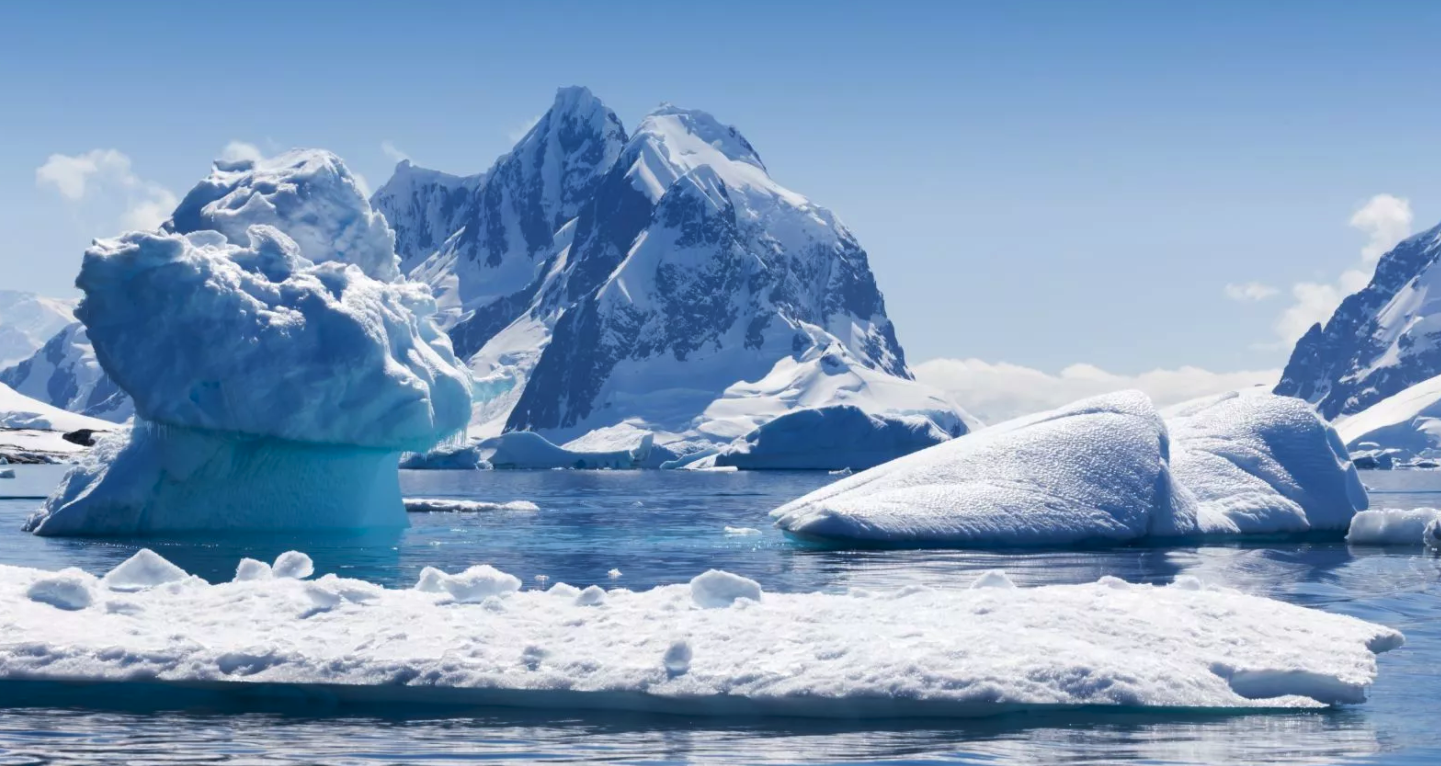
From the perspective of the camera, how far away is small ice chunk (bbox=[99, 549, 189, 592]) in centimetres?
1532

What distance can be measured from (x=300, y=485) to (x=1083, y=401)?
17770 millimetres

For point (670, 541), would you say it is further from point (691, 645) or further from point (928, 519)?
point (691, 645)

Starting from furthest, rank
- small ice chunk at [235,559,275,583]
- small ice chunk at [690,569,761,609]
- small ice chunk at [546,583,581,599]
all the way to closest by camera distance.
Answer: small ice chunk at [235,559,275,583] < small ice chunk at [546,583,581,599] < small ice chunk at [690,569,761,609]

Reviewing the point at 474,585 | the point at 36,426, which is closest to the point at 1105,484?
the point at 474,585

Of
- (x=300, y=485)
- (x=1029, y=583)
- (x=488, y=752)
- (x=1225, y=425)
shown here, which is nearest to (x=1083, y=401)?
(x=1225, y=425)

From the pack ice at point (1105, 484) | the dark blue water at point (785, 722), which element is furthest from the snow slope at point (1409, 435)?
the dark blue water at point (785, 722)

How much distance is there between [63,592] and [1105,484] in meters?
22.0

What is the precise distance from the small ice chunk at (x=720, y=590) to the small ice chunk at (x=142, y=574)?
5.13 m

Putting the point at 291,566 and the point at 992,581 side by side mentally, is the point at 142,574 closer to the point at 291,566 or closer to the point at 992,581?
the point at 291,566

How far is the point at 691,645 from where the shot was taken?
1245 centimetres

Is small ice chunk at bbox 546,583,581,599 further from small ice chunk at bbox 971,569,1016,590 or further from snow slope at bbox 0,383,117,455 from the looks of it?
snow slope at bbox 0,383,117,455

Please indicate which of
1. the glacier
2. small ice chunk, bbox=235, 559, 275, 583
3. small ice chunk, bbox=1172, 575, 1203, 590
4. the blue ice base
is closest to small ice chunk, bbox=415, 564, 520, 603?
small ice chunk, bbox=235, 559, 275, 583

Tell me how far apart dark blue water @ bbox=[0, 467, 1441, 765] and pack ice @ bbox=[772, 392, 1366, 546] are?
88cm

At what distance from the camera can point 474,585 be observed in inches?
589
